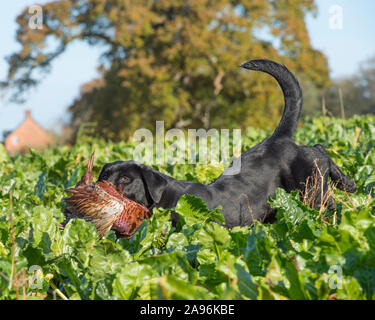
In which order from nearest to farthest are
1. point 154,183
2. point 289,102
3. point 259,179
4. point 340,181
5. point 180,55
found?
point 154,183 → point 259,179 → point 340,181 → point 289,102 → point 180,55

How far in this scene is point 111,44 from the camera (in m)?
33.6

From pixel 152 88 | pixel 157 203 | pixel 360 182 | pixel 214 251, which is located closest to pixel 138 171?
pixel 157 203

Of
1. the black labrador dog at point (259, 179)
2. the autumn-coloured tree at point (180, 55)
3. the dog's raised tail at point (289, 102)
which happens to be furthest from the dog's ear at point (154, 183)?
the autumn-coloured tree at point (180, 55)

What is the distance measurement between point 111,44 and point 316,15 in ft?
47.0

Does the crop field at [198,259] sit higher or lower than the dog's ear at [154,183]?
lower

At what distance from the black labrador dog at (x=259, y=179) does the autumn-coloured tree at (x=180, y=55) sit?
23433mm

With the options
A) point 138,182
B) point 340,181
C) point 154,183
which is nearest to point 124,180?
point 138,182

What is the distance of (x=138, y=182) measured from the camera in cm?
384

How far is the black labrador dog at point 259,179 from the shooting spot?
380cm

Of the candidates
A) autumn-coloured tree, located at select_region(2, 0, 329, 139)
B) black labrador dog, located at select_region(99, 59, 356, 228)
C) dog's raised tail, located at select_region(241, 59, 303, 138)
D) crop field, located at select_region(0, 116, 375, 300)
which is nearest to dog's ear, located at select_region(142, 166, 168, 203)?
black labrador dog, located at select_region(99, 59, 356, 228)

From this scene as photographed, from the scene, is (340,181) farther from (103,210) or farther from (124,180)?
(103,210)

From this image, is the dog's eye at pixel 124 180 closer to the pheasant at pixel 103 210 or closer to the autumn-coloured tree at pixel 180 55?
the pheasant at pixel 103 210

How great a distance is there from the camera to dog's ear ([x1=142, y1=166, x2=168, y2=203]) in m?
3.74

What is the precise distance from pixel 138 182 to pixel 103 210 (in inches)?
30.0
